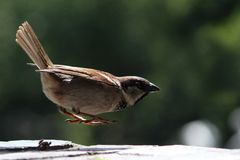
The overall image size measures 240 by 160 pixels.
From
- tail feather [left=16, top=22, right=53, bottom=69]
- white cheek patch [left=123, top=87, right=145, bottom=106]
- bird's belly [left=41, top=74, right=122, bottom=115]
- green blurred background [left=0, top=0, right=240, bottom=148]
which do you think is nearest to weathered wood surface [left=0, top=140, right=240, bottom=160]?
bird's belly [left=41, top=74, right=122, bottom=115]

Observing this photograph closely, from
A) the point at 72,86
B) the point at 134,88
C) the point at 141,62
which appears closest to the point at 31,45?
the point at 72,86

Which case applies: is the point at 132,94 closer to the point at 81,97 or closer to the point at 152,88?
the point at 152,88

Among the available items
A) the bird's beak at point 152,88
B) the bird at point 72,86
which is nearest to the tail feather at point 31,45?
the bird at point 72,86

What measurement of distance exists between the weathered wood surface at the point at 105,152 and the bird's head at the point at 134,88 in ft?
2.32

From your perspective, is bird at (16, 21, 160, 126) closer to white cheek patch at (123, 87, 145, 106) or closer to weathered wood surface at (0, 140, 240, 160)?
white cheek patch at (123, 87, 145, 106)

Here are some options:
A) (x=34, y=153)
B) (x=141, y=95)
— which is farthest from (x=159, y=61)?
(x=34, y=153)

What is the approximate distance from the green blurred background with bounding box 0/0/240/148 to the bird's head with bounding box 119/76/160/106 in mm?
3741

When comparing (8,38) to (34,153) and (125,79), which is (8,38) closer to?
(125,79)

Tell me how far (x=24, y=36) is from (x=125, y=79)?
1.81 ft

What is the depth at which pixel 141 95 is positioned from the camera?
14.4ft

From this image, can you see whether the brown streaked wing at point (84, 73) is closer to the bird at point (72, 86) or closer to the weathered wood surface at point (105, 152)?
the bird at point (72, 86)

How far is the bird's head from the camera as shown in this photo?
4340 millimetres

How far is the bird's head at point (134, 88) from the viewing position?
434 cm

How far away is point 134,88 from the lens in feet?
14.3
